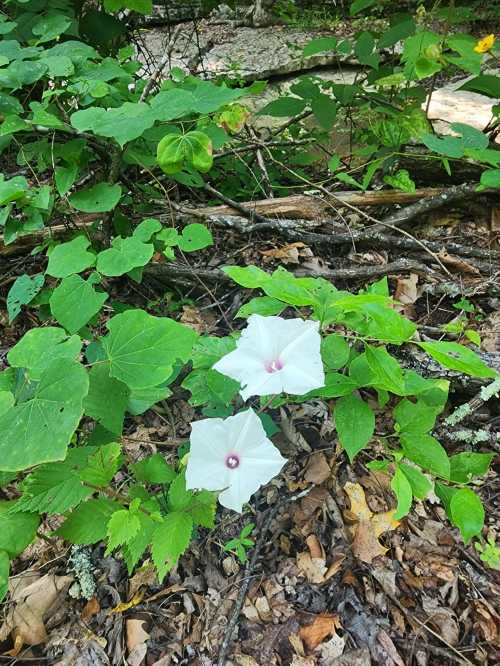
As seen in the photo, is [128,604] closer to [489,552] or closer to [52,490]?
[52,490]

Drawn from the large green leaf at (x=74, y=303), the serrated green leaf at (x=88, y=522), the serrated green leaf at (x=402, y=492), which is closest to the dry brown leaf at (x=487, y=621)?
the serrated green leaf at (x=402, y=492)

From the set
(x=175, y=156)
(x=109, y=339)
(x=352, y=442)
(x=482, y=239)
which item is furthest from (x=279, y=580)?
(x=482, y=239)

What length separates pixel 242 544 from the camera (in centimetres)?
132

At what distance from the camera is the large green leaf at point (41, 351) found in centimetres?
100

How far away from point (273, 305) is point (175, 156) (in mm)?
691

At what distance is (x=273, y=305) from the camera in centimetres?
113

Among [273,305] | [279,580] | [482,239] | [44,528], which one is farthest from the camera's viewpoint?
[482,239]

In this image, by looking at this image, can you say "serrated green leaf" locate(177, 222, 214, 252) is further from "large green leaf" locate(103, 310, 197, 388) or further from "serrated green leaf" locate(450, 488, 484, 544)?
"serrated green leaf" locate(450, 488, 484, 544)

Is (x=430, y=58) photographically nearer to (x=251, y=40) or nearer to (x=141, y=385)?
(x=141, y=385)

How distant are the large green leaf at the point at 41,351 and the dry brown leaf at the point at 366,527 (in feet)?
3.15

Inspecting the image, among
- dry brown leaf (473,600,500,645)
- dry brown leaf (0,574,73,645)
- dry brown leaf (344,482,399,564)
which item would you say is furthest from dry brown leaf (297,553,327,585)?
dry brown leaf (0,574,73,645)

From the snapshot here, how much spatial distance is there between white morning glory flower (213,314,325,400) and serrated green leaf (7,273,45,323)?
1142 mm

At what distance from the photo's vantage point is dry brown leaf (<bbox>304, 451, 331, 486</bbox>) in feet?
4.87

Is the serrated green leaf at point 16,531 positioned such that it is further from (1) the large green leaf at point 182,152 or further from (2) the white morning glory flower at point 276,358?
(1) the large green leaf at point 182,152
